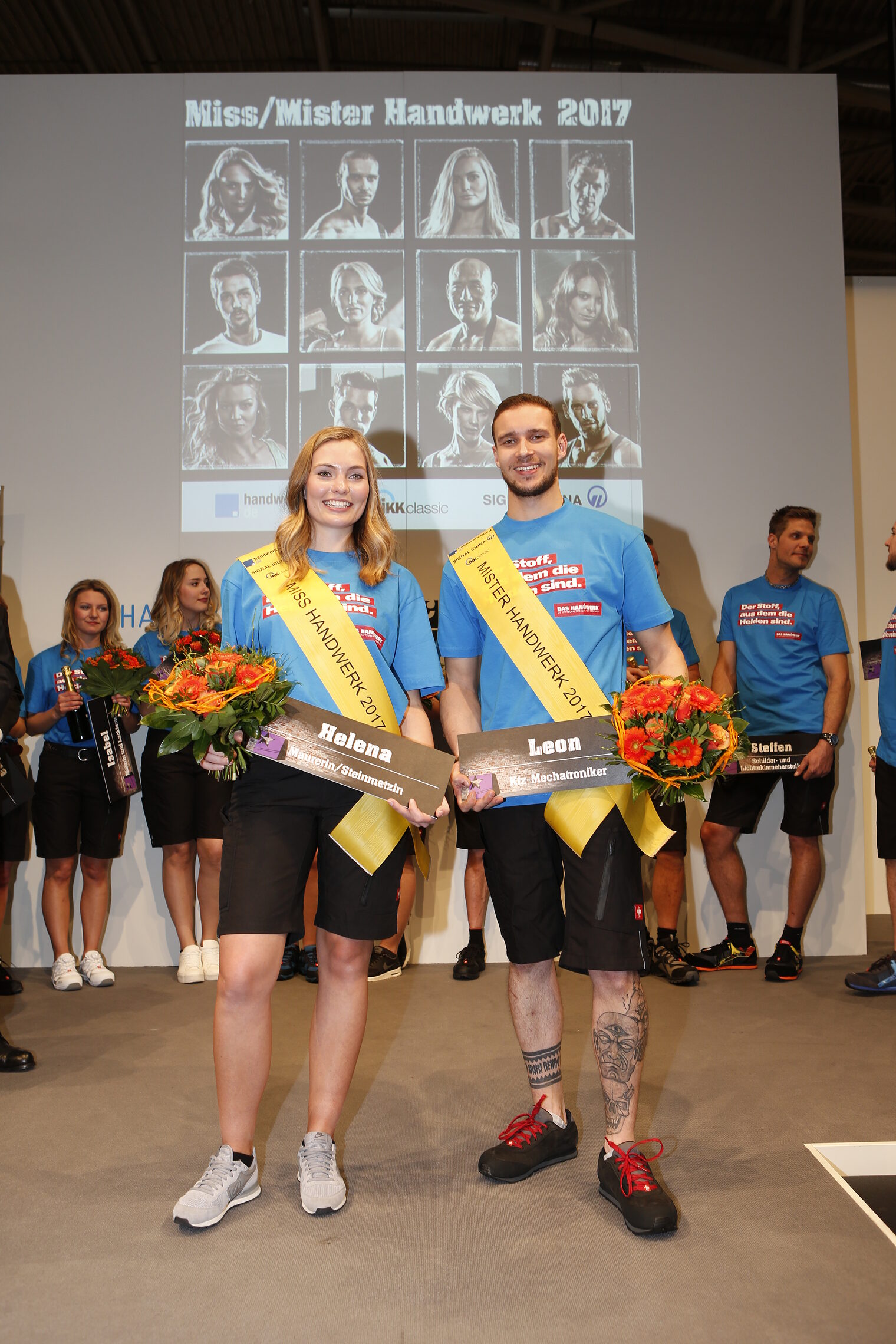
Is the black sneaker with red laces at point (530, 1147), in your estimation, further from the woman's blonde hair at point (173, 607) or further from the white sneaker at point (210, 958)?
the woman's blonde hair at point (173, 607)

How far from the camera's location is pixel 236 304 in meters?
4.58

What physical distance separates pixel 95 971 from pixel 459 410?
2836 mm

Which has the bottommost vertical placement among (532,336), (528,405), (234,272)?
(528,405)

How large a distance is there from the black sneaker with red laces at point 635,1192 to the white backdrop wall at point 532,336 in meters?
2.49

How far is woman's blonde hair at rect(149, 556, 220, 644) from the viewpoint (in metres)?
4.22

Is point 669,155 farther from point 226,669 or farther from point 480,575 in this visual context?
point 226,669

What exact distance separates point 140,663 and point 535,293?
7.90 ft

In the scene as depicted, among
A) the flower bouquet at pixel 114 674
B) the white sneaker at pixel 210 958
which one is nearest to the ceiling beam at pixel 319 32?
the flower bouquet at pixel 114 674

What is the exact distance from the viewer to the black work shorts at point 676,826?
4.14m

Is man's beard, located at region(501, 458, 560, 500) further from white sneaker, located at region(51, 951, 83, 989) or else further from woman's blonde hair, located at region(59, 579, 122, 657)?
white sneaker, located at region(51, 951, 83, 989)

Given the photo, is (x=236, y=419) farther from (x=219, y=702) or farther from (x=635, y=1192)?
(x=635, y=1192)

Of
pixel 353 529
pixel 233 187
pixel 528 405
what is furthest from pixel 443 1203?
pixel 233 187

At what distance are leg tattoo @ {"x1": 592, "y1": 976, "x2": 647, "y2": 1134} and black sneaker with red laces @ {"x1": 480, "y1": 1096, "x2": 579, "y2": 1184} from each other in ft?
0.74

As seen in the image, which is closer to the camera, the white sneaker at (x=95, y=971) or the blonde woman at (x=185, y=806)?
the white sneaker at (x=95, y=971)
